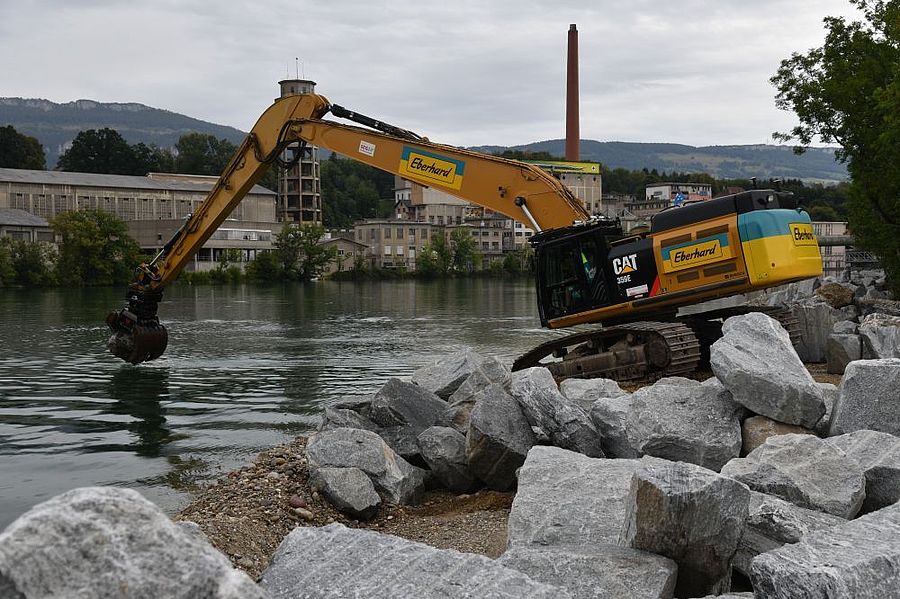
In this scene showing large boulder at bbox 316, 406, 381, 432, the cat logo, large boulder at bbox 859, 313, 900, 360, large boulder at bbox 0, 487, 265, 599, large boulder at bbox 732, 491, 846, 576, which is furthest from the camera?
the cat logo

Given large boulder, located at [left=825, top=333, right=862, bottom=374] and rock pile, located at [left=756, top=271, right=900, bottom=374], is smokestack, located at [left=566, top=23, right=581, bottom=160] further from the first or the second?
large boulder, located at [left=825, top=333, right=862, bottom=374]

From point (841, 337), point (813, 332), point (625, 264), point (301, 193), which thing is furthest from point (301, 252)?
point (841, 337)

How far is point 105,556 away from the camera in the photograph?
9.61ft

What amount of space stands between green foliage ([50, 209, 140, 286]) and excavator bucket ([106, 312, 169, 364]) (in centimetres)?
5974

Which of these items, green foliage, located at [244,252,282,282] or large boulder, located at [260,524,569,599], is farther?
green foliage, located at [244,252,282,282]

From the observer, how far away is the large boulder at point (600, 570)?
477cm

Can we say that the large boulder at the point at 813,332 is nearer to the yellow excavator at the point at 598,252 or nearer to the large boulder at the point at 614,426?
the yellow excavator at the point at 598,252

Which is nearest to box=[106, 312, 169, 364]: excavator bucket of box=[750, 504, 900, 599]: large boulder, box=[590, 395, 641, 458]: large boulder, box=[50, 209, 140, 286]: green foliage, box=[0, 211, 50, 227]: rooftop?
box=[590, 395, 641, 458]: large boulder

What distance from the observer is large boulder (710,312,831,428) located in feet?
27.4

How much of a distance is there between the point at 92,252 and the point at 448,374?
228 ft

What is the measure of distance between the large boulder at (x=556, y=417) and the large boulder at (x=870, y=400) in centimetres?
215

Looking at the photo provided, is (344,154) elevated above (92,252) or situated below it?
above

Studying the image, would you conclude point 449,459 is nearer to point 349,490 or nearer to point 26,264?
point 349,490

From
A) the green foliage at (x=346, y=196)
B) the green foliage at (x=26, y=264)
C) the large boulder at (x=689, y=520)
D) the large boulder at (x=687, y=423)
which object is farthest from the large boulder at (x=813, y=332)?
the green foliage at (x=346, y=196)
